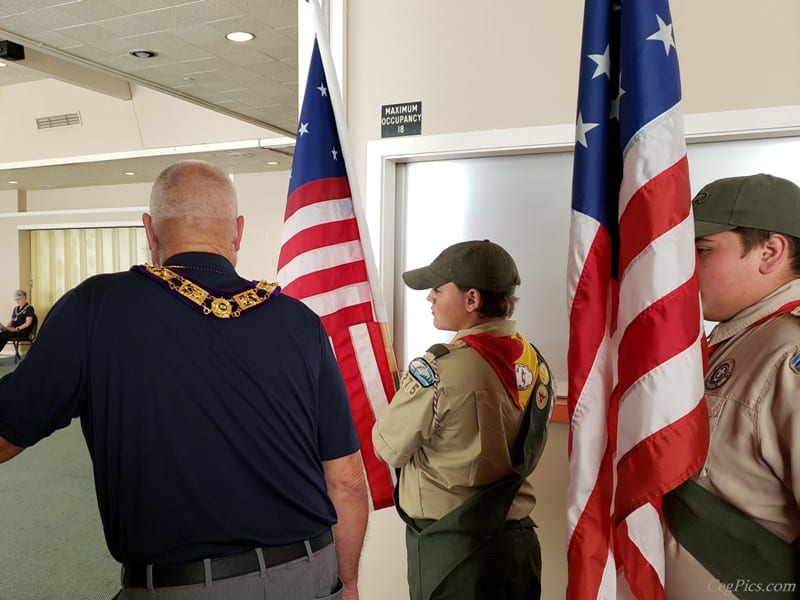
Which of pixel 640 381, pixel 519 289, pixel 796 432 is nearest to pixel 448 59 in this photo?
pixel 519 289

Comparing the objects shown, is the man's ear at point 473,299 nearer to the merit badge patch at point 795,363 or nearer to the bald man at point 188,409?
the bald man at point 188,409

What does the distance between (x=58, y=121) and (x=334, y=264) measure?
29.4ft

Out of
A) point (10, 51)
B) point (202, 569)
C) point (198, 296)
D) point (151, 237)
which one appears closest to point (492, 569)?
point (202, 569)

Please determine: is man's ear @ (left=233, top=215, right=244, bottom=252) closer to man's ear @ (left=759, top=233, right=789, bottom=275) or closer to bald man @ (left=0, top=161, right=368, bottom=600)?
bald man @ (left=0, top=161, right=368, bottom=600)

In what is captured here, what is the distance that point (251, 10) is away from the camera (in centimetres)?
415

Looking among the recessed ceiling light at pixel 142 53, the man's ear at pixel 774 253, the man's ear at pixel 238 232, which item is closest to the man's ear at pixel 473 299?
the man's ear at pixel 238 232

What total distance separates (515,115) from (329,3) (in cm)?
85

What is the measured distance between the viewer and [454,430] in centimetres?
182

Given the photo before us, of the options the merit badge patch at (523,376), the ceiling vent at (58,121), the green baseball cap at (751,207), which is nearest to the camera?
the green baseball cap at (751,207)

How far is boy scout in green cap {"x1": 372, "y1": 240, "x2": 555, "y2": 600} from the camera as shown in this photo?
1.81m

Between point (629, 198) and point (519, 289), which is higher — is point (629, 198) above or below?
above

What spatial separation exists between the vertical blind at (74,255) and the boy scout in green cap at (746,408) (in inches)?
452

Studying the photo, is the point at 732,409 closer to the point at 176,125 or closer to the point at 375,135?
the point at 375,135

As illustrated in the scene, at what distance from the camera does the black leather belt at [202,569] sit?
1255 millimetres
